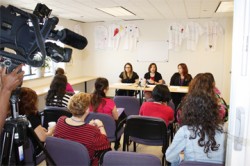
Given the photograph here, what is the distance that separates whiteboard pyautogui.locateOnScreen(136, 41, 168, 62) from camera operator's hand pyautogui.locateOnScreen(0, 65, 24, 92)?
5771 mm

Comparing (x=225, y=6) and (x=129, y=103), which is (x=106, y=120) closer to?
(x=129, y=103)

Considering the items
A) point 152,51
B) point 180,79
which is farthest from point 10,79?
point 152,51

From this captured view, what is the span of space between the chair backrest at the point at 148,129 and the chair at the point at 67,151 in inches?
35.9

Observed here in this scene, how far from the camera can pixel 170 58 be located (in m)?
6.59

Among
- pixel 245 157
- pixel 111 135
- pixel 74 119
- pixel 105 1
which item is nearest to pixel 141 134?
→ pixel 111 135

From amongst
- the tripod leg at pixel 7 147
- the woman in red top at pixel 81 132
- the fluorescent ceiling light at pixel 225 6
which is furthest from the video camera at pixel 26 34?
the fluorescent ceiling light at pixel 225 6

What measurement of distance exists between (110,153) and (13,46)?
33.8 inches

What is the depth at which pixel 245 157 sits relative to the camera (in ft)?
3.72

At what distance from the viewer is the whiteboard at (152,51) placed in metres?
6.60

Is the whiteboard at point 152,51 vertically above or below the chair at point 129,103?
above

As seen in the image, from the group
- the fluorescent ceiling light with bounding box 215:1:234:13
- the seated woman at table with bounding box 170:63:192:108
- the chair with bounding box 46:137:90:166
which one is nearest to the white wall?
the fluorescent ceiling light with bounding box 215:1:234:13

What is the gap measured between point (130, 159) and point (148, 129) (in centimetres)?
114

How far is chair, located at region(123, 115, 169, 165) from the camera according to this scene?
2506mm

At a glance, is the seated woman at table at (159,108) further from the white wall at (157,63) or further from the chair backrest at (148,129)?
the white wall at (157,63)
